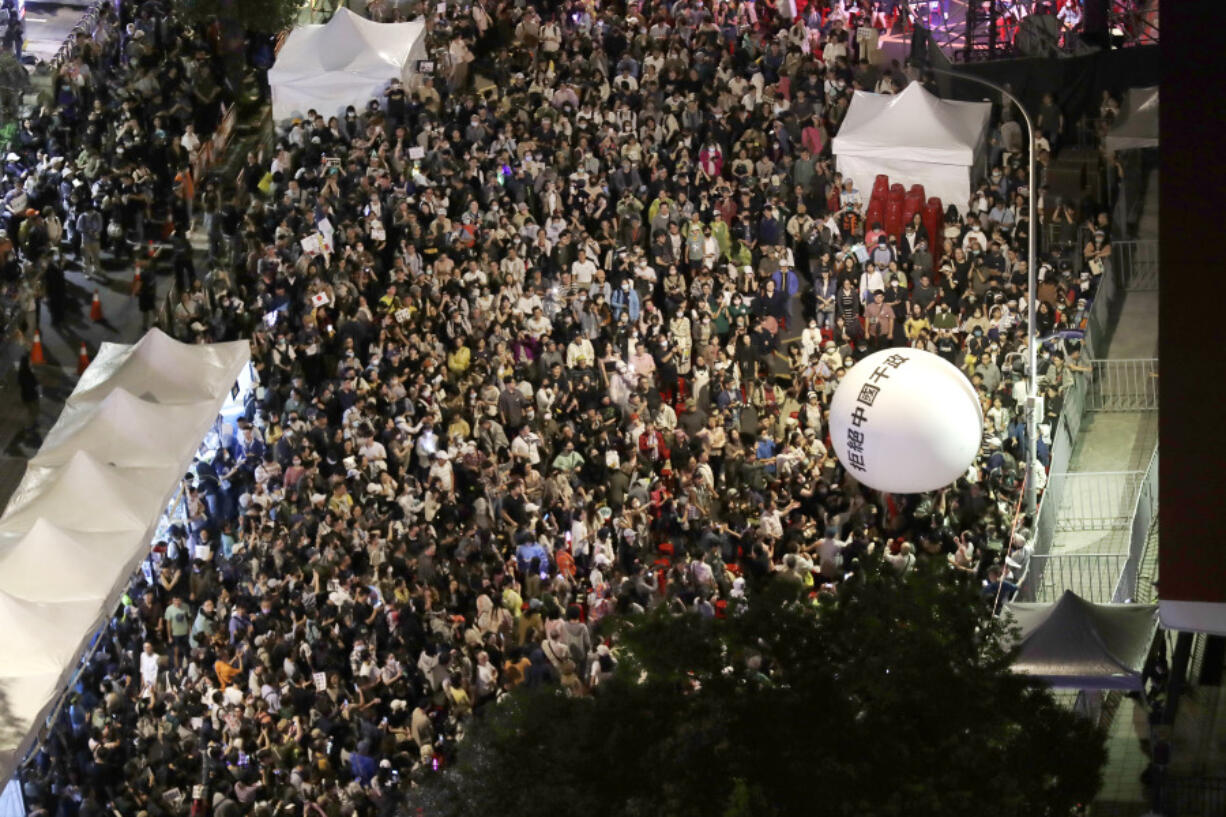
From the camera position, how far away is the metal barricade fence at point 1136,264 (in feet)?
97.0

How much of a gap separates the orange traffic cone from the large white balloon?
14998 mm

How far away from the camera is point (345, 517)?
87.6 feet

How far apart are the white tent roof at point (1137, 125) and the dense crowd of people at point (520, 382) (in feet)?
3.70

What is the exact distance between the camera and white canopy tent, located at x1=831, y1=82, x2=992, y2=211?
3119 cm

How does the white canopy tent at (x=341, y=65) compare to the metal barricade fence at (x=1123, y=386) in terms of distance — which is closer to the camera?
the metal barricade fence at (x=1123, y=386)

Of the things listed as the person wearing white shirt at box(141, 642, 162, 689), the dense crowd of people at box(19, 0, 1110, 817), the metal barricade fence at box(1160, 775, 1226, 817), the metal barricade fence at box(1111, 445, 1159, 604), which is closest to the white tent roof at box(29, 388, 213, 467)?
the dense crowd of people at box(19, 0, 1110, 817)

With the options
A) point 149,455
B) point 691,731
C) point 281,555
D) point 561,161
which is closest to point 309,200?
point 561,161

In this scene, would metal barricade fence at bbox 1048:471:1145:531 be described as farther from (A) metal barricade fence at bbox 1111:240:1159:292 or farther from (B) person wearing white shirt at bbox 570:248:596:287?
(B) person wearing white shirt at bbox 570:248:596:287

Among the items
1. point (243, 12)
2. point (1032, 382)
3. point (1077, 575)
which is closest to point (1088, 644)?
point (1077, 575)

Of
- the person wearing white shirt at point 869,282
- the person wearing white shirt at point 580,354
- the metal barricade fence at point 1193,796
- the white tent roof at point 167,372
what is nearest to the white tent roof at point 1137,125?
the person wearing white shirt at point 869,282

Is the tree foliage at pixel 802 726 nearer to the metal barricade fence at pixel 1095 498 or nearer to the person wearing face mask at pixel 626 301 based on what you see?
the metal barricade fence at pixel 1095 498

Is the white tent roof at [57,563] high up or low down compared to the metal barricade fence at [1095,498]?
down

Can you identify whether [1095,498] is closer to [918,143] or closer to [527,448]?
[527,448]

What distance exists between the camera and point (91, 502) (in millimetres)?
27266
